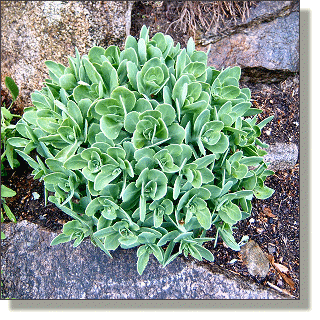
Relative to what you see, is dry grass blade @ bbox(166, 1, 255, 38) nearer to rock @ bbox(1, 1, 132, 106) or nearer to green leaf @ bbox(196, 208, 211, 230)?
rock @ bbox(1, 1, 132, 106)

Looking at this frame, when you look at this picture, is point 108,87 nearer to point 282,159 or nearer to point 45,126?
point 45,126

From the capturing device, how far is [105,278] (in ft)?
7.89

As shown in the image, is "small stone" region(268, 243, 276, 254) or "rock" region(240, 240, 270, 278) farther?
"small stone" region(268, 243, 276, 254)

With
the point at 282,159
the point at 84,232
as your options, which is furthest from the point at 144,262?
the point at 282,159

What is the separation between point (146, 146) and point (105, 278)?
1114mm

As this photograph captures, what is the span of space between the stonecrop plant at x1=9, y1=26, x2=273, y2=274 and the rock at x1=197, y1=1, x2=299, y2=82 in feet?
4.67

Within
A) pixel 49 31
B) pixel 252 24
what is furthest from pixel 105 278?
pixel 252 24

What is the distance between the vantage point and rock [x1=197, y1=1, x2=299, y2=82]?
3510 millimetres

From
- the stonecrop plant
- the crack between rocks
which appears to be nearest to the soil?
the crack between rocks

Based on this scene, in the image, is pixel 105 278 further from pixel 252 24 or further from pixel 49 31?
pixel 252 24

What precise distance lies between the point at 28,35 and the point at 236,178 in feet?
7.62

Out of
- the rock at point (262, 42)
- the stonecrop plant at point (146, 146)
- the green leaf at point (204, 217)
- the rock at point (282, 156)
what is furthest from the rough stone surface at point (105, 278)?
the rock at point (262, 42)

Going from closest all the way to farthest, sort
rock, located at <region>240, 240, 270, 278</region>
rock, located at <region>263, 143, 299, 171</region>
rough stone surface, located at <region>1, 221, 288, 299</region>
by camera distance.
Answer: rough stone surface, located at <region>1, 221, 288, 299</region> < rock, located at <region>240, 240, 270, 278</region> < rock, located at <region>263, 143, 299, 171</region>

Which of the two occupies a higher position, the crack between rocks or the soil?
the crack between rocks
